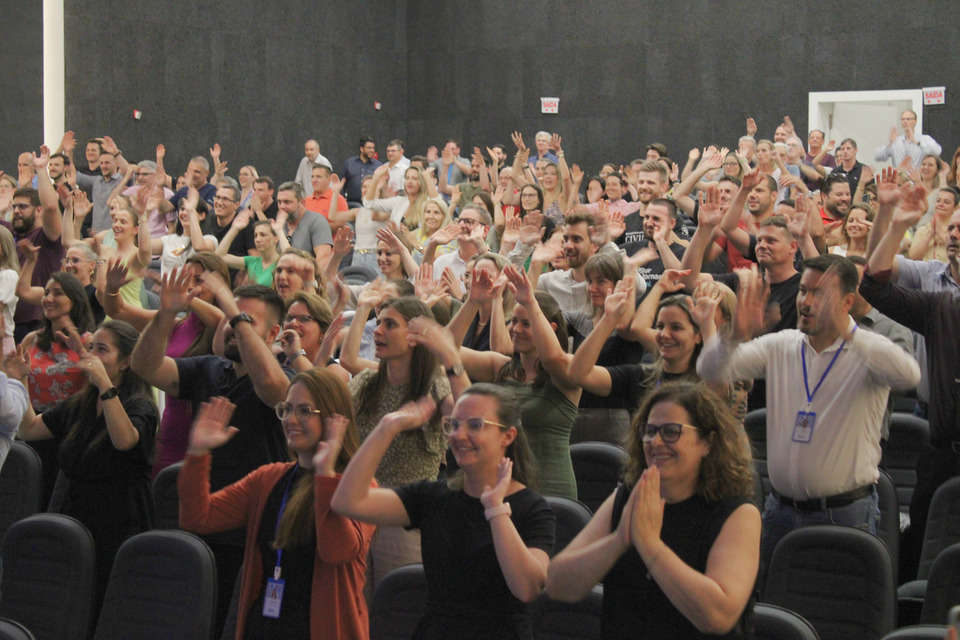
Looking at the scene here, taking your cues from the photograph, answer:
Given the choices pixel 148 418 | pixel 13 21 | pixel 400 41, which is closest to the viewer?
pixel 148 418

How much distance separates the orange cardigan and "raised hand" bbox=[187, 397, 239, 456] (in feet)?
0.09

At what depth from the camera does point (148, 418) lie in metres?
Answer: 3.69

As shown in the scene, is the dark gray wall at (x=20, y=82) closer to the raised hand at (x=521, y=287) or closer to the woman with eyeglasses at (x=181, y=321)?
the woman with eyeglasses at (x=181, y=321)

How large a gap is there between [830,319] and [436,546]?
147 cm

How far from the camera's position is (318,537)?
2.49 meters

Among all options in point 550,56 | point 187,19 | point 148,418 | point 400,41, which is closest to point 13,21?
point 187,19

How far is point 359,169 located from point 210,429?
993cm

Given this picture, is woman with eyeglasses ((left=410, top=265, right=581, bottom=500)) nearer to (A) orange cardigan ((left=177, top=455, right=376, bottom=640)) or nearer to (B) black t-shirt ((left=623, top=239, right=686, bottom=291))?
(A) orange cardigan ((left=177, top=455, right=376, bottom=640))

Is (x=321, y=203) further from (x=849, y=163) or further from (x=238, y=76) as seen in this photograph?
(x=849, y=163)

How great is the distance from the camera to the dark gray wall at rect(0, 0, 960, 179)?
12.0 m

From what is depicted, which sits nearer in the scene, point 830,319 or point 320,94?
point 830,319

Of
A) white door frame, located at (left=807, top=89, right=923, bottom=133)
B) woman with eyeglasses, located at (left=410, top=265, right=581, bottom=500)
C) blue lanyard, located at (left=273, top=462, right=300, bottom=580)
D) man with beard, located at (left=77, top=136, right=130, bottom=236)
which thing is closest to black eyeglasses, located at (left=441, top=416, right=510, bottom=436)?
blue lanyard, located at (left=273, top=462, right=300, bottom=580)

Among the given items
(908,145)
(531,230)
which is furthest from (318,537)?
(908,145)

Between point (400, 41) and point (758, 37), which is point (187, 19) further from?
point (758, 37)
